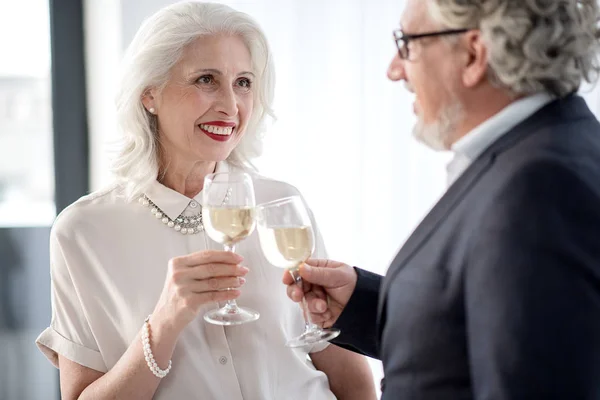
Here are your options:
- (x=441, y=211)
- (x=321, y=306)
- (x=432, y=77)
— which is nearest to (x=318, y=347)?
(x=321, y=306)

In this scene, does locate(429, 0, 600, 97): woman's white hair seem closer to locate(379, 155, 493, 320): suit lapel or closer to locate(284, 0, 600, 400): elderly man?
locate(284, 0, 600, 400): elderly man

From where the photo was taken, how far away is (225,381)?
1.74 meters

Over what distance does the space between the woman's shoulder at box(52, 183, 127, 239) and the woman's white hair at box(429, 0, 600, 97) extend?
109cm

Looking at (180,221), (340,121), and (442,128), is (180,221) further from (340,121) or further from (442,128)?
(340,121)

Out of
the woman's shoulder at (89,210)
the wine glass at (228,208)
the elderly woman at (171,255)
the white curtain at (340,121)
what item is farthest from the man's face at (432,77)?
the white curtain at (340,121)

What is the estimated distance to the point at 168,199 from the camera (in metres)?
1.88

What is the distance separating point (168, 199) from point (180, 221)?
7 centimetres

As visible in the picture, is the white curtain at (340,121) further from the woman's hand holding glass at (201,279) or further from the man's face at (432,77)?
the man's face at (432,77)

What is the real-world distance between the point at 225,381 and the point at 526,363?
958mm

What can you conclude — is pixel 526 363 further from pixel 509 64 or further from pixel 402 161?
pixel 402 161

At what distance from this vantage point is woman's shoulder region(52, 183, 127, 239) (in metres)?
1.82

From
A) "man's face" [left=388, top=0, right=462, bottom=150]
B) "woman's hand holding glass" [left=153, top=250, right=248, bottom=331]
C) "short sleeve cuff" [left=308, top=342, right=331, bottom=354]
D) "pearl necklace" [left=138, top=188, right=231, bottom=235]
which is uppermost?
"man's face" [left=388, top=0, right=462, bottom=150]

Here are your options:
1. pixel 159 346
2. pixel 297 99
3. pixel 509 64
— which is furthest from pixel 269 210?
pixel 297 99

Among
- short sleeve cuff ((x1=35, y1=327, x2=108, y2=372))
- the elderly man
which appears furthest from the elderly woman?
the elderly man
